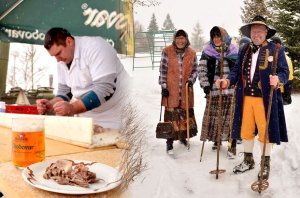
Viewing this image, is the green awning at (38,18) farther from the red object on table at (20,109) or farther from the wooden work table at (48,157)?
the wooden work table at (48,157)

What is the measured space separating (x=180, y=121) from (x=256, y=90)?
7.0 inches

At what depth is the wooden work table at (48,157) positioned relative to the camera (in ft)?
2.20

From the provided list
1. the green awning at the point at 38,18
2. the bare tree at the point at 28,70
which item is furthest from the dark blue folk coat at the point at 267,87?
the bare tree at the point at 28,70

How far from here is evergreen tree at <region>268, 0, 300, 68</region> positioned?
2.42 ft

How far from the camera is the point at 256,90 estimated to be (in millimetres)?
849

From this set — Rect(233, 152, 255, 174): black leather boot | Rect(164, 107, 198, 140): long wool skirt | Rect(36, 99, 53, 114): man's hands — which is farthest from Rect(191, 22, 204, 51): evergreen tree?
Rect(36, 99, 53, 114): man's hands

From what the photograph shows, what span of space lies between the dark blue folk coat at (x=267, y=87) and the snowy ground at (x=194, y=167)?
20 mm

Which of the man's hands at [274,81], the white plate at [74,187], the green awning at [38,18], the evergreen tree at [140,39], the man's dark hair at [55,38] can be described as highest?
the green awning at [38,18]

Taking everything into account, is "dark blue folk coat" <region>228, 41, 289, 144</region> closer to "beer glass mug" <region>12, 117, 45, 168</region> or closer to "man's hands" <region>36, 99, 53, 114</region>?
"beer glass mug" <region>12, 117, 45, 168</region>

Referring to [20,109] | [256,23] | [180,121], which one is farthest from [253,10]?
Answer: [20,109]

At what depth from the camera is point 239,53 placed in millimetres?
850

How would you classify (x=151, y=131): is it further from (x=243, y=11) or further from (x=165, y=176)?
(x=243, y=11)

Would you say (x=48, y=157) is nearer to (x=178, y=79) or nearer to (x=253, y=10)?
(x=178, y=79)

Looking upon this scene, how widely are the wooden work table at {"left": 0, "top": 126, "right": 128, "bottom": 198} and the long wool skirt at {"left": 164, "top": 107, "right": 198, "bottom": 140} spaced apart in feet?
0.44
